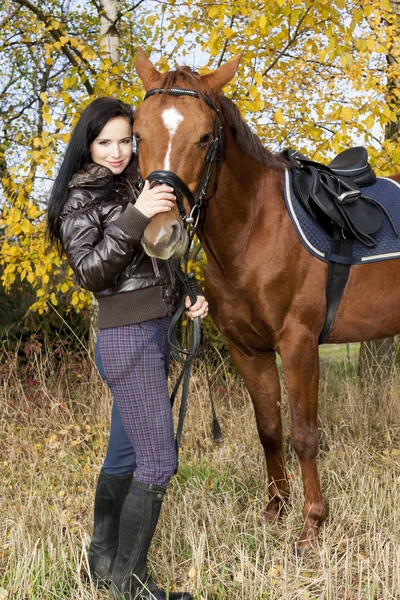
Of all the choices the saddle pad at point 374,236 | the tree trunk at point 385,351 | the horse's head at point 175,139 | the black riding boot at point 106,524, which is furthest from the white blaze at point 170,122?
the tree trunk at point 385,351

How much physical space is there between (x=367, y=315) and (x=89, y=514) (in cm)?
170

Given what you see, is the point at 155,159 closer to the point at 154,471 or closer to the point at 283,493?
the point at 154,471

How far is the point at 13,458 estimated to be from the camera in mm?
3787

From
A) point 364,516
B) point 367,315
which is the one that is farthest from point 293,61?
point 364,516

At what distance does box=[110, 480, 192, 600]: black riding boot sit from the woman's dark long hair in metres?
1.00

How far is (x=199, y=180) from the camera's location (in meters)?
2.09

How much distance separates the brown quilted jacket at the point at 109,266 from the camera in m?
1.90

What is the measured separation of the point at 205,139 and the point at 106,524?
159 centimetres

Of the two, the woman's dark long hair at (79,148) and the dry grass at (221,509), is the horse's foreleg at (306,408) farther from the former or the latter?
the woman's dark long hair at (79,148)

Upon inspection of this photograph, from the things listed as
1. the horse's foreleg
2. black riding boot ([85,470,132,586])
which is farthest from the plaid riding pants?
the horse's foreleg

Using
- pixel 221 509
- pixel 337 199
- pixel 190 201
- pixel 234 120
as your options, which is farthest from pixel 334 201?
pixel 221 509

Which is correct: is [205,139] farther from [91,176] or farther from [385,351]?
[385,351]

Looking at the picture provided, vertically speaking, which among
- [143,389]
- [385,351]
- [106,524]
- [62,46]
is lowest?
[385,351]

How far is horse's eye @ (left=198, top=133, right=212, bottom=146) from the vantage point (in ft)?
6.70
